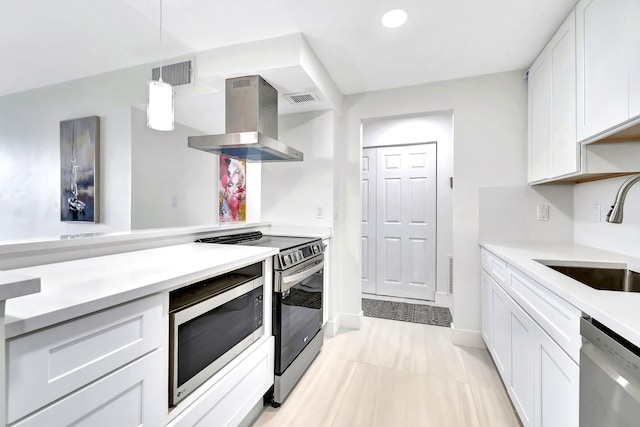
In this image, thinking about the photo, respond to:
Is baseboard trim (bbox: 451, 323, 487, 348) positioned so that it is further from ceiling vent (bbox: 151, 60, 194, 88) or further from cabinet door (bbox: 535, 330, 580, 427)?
ceiling vent (bbox: 151, 60, 194, 88)

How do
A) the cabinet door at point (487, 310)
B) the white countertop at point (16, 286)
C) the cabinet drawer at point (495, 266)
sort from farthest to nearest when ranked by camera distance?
the cabinet door at point (487, 310) → the cabinet drawer at point (495, 266) → the white countertop at point (16, 286)

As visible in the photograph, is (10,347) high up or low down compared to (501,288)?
up

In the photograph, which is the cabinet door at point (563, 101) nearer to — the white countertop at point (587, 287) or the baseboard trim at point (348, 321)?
the white countertop at point (587, 287)

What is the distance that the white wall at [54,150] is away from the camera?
2939 millimetres

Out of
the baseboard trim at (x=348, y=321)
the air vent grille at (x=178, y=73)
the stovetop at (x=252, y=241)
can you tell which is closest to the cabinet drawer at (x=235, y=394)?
the stovetop at (x=252, y=241)

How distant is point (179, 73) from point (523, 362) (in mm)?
3117

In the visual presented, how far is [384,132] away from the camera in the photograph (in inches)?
145

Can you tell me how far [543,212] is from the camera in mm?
2248

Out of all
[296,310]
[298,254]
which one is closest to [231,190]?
[298,254]

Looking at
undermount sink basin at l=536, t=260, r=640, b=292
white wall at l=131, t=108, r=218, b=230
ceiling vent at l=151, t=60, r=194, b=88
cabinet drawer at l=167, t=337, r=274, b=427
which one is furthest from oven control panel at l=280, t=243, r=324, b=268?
white wall at l=131, t=108, r=218, b=230

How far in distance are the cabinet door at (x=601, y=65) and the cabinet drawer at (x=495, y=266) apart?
0.84m

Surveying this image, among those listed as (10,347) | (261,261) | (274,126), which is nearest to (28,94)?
(274,126)

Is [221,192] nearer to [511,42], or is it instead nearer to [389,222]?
[389,222]

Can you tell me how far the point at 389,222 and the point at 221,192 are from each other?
102 inches
